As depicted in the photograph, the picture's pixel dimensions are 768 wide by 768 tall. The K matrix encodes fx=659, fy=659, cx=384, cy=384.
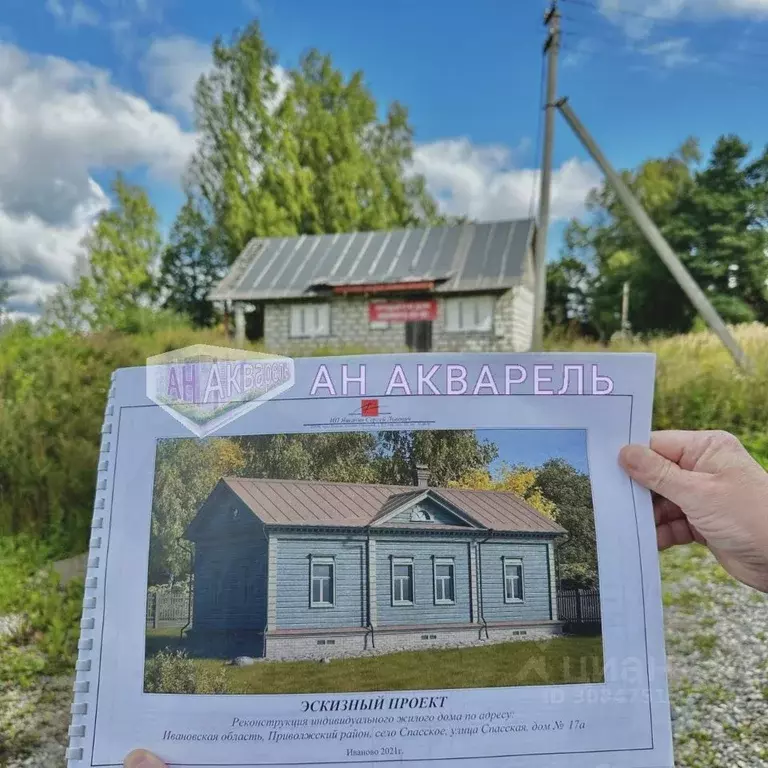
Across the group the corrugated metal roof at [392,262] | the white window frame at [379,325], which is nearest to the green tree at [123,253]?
the corrugated metal roof at [392,262]

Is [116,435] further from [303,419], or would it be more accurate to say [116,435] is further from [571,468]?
[571,468]

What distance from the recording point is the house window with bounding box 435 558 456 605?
75cm

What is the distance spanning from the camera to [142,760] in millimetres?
683

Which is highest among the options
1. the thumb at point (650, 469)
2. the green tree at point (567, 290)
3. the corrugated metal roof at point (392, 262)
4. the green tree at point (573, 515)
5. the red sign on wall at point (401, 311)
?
the green tree at point (567, 290)

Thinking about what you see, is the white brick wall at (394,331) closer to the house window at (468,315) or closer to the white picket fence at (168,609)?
the house window at (468,315)

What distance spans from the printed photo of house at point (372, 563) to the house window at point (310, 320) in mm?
9084

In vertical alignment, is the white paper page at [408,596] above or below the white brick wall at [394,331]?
below

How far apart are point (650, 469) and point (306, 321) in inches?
367

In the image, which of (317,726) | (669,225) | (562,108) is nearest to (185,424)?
(317,726)

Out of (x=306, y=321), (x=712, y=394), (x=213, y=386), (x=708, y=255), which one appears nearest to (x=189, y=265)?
(x=306, y=321)

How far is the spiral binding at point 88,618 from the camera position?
702 millimetres

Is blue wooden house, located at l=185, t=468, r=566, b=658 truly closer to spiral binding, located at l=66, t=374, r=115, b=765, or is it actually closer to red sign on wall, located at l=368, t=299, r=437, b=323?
spiral binding, located at l=66, t=374, r=115, b=765

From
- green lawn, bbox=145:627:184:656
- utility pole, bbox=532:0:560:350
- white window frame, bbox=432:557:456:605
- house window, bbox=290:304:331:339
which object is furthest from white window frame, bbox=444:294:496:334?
green lawn, bbox=145:627:184:656

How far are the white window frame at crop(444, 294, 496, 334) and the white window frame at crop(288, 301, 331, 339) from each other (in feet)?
5.84
